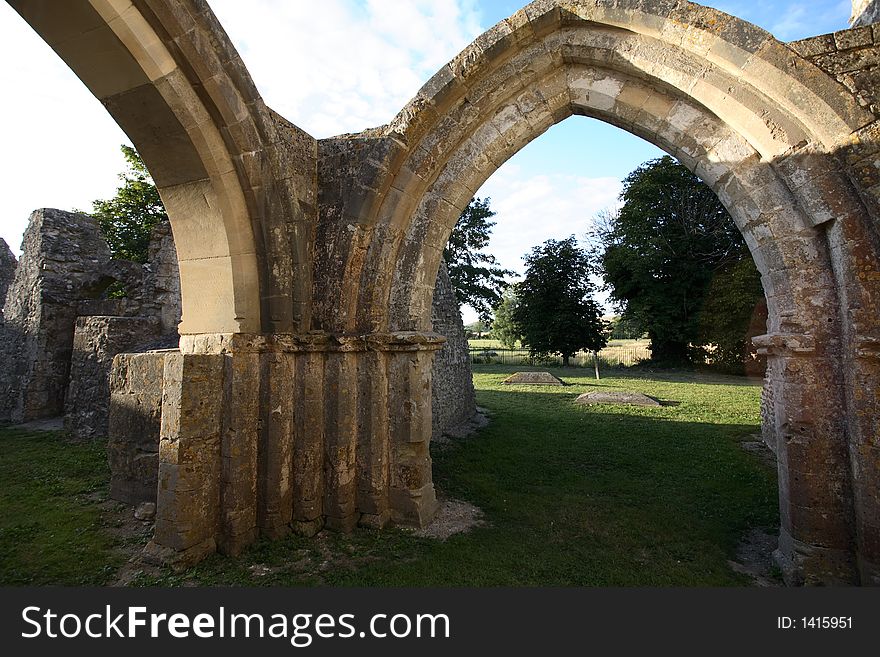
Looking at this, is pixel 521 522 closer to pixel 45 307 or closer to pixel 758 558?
pixel 758 558

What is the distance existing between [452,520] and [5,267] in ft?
45.0

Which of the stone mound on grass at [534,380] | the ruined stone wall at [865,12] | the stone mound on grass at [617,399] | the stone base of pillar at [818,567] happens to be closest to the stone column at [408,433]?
the stone base of pillar at [818,567]

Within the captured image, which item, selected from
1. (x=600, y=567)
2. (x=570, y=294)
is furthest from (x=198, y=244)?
(x=570, y=294)

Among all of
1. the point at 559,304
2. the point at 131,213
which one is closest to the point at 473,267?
the point at 559,304

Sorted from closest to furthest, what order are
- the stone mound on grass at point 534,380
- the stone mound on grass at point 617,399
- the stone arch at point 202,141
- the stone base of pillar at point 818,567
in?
the stone base of pillar at point 818,567 < the stone arch at point 202,141 < the stone mound on grass at point 617,399 < the stone mound on grass at point 534,380

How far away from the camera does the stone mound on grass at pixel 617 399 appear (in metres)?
10.8

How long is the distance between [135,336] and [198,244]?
5.01 meters

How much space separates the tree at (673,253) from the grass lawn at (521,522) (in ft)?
45.6

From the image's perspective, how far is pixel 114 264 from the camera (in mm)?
9453

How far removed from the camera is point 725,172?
3.45 m

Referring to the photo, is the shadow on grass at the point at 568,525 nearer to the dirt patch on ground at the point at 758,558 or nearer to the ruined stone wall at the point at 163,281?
the dirt patch on ground at the point at 758,558

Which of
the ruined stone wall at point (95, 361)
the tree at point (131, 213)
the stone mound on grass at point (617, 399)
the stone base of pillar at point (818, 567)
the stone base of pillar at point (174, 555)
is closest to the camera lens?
the stone base of pillar at point (818, 567)

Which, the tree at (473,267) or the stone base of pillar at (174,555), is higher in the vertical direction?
the tree at (473,267)

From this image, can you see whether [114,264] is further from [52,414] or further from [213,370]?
[213,370]
